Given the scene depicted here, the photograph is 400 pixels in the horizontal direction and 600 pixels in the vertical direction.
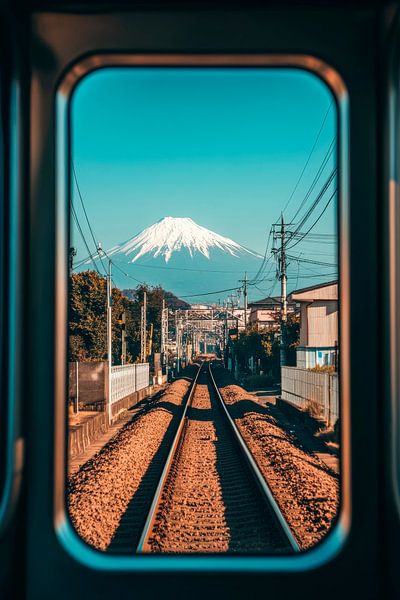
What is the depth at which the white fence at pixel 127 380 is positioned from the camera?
61.3ft

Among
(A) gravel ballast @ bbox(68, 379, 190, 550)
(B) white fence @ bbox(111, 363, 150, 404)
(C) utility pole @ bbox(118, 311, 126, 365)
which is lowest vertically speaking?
(A) gravel ballast @ bbox(68, 379, 190, 550)

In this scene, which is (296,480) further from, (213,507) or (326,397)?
(326,397)

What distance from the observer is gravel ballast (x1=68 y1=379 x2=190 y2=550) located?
6.48m

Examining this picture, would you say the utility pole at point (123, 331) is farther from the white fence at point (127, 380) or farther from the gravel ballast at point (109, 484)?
the gravel ballast at point (109, 484)

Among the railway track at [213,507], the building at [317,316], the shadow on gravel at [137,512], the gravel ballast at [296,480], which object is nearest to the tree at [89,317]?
the building at [317,316]

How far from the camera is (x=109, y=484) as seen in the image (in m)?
8.67

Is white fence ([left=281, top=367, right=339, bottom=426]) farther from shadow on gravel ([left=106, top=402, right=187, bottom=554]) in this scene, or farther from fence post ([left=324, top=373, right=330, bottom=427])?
shadow on gravel ([left=106, top=402, right=187, bottom=554])

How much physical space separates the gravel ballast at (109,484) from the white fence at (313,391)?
10.4 feet

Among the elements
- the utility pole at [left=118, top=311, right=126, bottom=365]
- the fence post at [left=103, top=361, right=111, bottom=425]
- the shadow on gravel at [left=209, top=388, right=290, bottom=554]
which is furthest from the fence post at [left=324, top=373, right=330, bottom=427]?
the utility pole at [left=118, top=311, right=126, bottom=365]

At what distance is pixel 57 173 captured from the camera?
2.58 m

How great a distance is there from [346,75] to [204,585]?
179 centimetres

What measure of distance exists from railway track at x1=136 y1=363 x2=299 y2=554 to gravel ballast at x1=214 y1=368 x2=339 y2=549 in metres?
0.20
